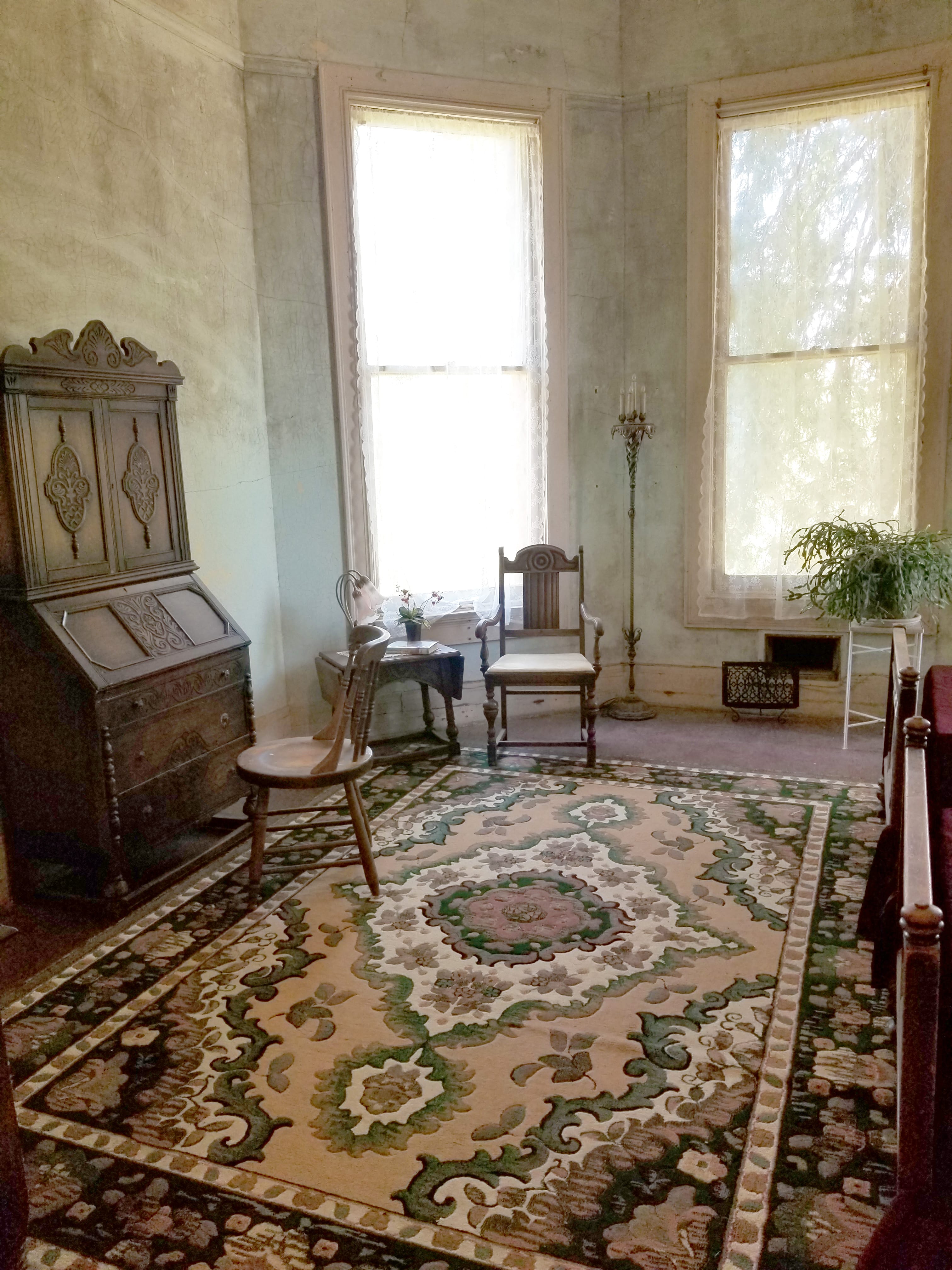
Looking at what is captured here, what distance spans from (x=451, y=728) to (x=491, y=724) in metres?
0.28

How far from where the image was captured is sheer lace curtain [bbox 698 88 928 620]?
4820mm

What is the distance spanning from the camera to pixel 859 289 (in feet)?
16.1

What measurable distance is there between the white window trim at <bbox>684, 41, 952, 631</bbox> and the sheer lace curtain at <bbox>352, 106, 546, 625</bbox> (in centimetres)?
86

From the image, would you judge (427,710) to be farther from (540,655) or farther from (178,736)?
(178,736)

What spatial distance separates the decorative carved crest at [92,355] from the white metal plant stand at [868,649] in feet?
11.1

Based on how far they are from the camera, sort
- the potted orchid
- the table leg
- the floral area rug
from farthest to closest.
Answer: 1. the table leg
2. the potted orchid
3. the floral area rug

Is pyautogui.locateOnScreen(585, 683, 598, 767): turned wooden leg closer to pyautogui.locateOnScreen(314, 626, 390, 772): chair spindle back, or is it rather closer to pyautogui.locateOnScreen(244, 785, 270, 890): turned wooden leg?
pyautogui.locateOnScreen(314, 626, 390, 772): chair spindle back

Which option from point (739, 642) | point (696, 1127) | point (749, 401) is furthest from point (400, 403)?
point (696, 1127)

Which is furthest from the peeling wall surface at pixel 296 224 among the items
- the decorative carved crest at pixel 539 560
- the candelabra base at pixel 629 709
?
the decorative carved crest at pixel 539 560

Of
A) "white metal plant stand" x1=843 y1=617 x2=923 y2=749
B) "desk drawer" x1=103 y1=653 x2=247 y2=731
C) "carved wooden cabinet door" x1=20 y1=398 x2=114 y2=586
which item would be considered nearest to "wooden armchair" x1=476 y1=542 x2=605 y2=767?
"white metal plant stand" x1=843 y1=617 x2=923 y2=749

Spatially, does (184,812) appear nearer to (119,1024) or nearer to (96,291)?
(119,1024)

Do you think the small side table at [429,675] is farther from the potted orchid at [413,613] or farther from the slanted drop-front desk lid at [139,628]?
the slanted drop-front desk lid at [139,628]

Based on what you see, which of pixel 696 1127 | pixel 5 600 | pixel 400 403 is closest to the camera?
pixel 696 1127

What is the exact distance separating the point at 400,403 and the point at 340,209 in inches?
39.2
